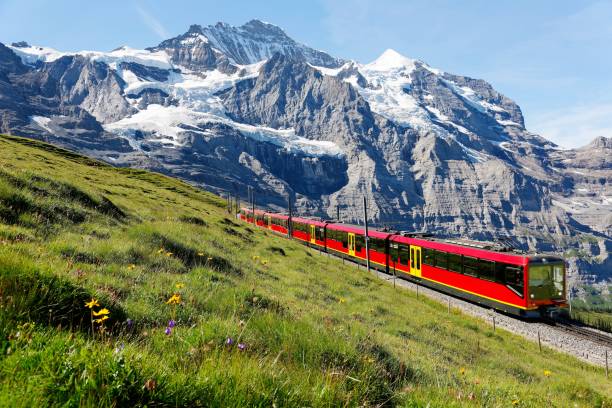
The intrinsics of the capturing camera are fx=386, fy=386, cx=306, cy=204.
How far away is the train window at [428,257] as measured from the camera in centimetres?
2961

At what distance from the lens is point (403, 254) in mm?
33875

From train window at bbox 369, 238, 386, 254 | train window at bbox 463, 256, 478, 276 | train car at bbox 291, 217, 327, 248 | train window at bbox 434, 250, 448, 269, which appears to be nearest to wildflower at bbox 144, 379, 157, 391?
train window at bbox 463, 256, 478, 276

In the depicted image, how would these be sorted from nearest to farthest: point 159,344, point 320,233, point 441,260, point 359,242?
point 159,344 < point 441,260 < point 359,242 < point 320,233

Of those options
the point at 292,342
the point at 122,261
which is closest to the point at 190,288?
the point at 122,261

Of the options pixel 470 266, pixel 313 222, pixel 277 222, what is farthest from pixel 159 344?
pixel 277 222

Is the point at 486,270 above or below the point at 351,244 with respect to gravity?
above

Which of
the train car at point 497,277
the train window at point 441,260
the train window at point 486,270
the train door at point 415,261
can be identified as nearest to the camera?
the train car at point 497,277

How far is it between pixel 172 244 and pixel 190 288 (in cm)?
508

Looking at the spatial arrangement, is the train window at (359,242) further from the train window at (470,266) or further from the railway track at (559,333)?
the train window at (470,266)

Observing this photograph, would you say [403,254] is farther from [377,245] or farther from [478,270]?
[478,270]

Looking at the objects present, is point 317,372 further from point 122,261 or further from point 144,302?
point 122,261

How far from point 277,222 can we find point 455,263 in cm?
4638

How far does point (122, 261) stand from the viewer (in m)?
8.36

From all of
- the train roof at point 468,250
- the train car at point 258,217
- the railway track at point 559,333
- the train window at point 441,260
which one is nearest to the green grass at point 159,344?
the railway track at point 559,333
